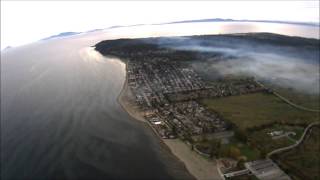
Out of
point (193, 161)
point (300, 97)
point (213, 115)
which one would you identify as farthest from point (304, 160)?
point (300, 97)

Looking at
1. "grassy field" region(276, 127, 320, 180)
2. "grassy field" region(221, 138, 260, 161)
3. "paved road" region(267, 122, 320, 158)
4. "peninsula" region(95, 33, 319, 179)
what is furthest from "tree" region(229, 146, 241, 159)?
"grassy field" region(276, 127, 320, 180)

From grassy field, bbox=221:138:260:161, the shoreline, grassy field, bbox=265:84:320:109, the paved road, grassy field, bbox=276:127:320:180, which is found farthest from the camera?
grassy field, bbox=265:84:320:109

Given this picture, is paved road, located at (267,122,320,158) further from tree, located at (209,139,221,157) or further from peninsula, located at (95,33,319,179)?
tree, located at (209,139,221,157)

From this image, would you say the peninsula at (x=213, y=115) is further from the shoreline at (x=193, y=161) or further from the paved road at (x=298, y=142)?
the paved road at (x=298, y=142)

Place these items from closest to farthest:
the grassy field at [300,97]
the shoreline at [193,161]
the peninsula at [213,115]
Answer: the shoreline at [193,161], the peninsula at [213,115], the grassy field at [300,97]

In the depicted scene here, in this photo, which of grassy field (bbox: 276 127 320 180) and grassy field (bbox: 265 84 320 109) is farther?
grassy field (bbox: 265 84 320 109)

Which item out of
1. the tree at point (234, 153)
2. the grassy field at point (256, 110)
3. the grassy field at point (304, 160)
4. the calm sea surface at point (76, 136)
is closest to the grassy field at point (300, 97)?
the grassy field at point (256, 110)
